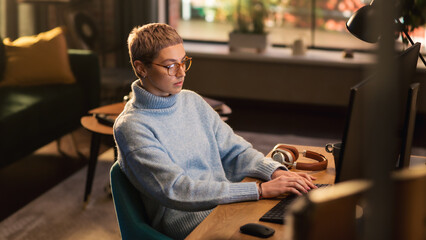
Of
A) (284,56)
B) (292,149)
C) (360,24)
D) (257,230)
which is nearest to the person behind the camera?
(257,230)

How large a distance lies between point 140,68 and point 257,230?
612 millimetres

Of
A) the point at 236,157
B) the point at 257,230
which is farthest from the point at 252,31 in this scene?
the point at 257,230

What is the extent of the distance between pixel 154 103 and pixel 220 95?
4377 mm

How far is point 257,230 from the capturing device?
143 centimetres

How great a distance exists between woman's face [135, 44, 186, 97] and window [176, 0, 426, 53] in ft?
14.3

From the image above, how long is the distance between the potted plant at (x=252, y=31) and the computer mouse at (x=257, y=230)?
15.1 feet

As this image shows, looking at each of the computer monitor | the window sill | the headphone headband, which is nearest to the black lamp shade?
the computer monitor

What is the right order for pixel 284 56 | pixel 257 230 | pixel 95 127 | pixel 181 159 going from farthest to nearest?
pixel 284 56, pixel 95 127, pixel 181 159, pixel 257 230

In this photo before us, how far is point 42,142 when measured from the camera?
4.14 metres

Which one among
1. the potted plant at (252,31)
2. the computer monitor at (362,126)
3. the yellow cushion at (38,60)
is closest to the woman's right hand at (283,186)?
the computer monitor at (362,126)

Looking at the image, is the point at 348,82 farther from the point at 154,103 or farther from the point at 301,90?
the point at 154,103

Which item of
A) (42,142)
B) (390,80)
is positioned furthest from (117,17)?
(390,80)

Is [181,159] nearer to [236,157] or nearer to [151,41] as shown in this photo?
[236,157]

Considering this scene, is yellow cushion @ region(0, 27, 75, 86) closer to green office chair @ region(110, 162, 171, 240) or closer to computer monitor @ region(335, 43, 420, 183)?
green office chair @ region(110, 162, 171, 240)
